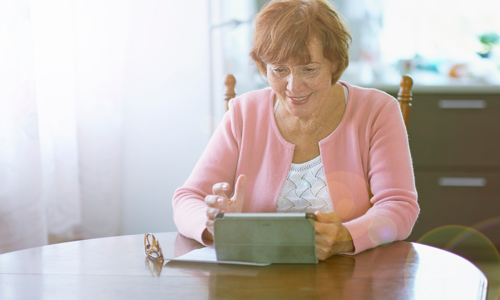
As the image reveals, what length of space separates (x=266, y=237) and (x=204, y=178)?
17.6 inches

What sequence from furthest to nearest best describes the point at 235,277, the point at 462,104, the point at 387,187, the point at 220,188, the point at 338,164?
the point at 462,104 → the point at 338,164 → the point at 387,187 → the point at 220,188 → the point at 235,277

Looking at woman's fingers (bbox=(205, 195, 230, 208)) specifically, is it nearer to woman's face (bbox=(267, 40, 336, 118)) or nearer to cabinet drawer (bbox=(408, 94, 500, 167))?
woman's face (bbox=(267, 40, 336, 118))

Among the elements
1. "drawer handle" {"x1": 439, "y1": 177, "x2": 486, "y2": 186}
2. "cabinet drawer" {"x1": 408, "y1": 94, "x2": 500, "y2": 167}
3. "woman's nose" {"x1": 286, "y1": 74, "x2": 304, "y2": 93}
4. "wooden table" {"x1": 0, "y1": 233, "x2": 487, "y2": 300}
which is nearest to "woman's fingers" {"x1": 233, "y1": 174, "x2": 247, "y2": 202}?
"wooden table" {"x1": 0, "y1": 233, "x2": 487, "y2": 300}

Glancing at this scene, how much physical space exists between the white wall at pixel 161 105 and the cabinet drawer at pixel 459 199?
1171 millimetres

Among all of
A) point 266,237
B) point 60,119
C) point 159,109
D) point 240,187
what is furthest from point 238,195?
point 159,109

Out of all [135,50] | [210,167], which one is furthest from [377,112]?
[135,50]

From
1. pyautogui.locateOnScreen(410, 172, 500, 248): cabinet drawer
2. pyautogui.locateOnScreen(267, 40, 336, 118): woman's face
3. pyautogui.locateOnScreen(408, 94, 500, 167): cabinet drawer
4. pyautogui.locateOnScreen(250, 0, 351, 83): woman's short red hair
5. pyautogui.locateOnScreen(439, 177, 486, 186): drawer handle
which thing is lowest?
pyautogui.locateOnScreen(410, 172, 500, 248): cabinet drawer

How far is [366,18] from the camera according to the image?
2975 mm

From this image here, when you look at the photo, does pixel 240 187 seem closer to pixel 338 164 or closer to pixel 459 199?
pixel 338 164

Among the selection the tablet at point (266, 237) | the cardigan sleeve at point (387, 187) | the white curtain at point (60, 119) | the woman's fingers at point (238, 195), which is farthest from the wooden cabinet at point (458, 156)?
the tablet at point (266, 237)

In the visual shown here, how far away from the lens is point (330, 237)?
35.2 inches

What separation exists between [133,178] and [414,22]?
1941 mm

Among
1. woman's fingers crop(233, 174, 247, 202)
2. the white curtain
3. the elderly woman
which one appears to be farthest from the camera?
the white curtain

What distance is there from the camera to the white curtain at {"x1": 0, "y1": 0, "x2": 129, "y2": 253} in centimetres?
164
